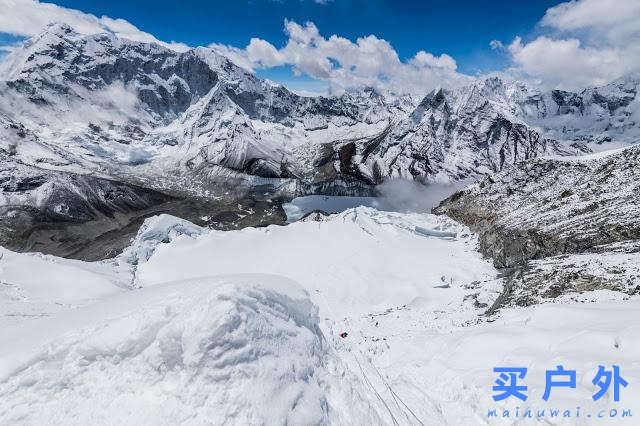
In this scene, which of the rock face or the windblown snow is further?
the rock face

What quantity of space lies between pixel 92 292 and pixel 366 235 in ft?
112

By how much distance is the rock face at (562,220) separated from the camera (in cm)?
2780

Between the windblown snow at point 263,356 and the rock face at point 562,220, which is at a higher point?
the rock face at point 562,220

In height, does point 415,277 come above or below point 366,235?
below

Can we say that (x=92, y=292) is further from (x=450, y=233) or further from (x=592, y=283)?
(x=450, y=233)

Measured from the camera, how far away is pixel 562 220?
49219mm

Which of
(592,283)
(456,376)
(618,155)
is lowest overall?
(456,376)

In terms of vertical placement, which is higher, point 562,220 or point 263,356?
point 562,220

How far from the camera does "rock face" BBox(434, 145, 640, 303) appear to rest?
27.8 meters

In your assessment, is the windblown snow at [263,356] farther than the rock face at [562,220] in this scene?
No

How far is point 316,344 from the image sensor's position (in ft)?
57.0

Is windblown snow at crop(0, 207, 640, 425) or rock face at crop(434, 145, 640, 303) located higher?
rock face at crop(434, 145, 640, 303)

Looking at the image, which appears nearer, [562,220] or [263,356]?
[263,356]

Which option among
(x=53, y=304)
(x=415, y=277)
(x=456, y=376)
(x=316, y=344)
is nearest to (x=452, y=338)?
(x=456, y=376)
